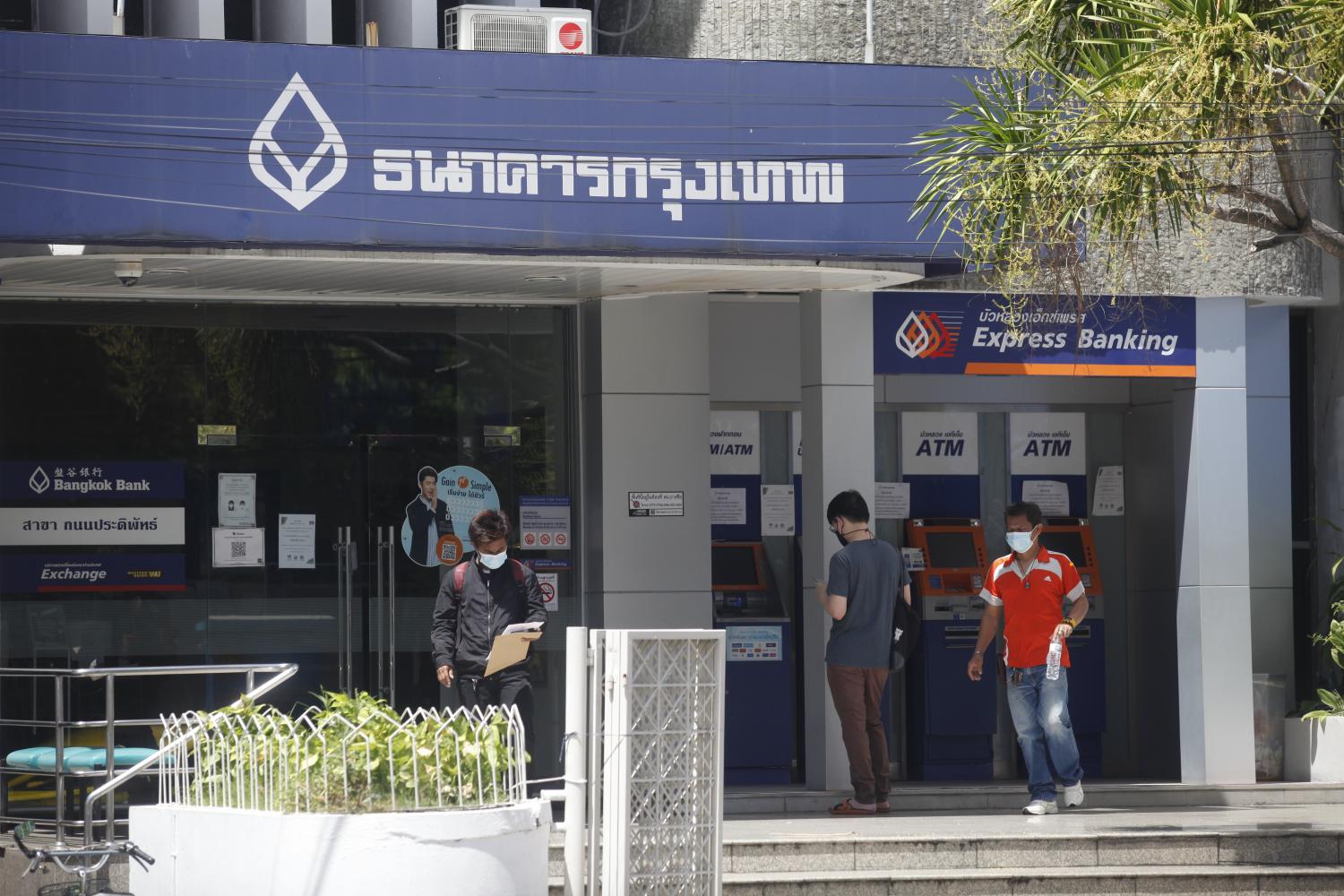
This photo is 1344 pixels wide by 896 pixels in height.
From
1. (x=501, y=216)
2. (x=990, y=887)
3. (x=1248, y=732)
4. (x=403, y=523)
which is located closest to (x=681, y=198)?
(x=501, y=216)

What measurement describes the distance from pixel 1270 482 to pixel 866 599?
3.46m

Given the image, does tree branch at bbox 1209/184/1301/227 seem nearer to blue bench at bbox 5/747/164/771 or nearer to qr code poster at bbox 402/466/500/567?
qr code poster at bbox 402/466/500/567

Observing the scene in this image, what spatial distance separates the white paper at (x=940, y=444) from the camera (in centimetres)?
1241

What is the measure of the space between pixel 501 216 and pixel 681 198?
3.16 feet

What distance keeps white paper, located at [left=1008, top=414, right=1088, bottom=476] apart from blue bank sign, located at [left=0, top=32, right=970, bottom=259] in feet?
8.89

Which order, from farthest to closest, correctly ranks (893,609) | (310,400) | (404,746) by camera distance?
(310,400), (893,609), (404,746)

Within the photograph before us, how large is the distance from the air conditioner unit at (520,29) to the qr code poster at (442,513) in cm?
260

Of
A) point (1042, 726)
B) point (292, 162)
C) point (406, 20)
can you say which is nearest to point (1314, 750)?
point (1042, 726)

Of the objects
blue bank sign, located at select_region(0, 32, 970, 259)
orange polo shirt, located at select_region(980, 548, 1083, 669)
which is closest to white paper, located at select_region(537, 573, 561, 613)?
blue bank sign, located at select_region(0, 32, 970, 259)

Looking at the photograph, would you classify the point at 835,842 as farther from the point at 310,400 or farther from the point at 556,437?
the point at 310,400

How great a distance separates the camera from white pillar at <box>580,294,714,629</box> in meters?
11.3

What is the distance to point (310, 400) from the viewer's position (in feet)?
36.9

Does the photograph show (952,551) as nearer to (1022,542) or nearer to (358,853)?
(1022,542)

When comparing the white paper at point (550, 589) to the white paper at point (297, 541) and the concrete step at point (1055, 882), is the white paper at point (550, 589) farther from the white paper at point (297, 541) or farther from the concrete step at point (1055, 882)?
the concrete step at point (1055, 882)
